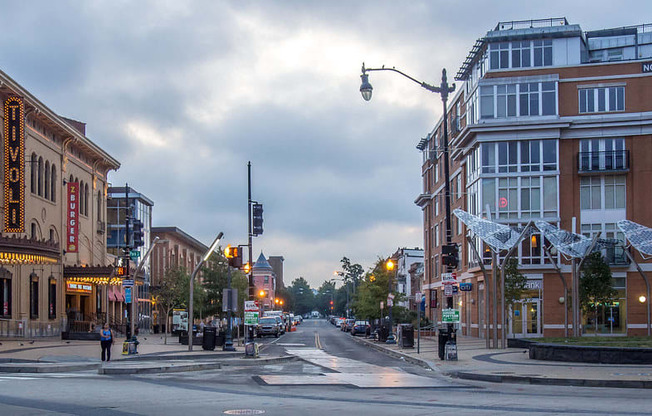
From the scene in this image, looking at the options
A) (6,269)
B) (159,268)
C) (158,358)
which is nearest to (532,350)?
(158,358)

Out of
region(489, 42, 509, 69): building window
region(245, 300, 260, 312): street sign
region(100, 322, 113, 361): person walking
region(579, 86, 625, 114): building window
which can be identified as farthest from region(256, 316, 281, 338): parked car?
region(100, 322, 113, 361): person walking

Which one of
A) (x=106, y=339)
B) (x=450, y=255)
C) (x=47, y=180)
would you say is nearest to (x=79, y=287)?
(x=47, y=180)

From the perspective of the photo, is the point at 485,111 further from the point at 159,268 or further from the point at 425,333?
the point at 159,268

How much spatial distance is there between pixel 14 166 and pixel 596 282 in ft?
112

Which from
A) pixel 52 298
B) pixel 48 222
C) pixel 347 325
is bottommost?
pixel 347 325

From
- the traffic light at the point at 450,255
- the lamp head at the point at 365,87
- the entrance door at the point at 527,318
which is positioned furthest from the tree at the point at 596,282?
the lamp head at the point at 365,87

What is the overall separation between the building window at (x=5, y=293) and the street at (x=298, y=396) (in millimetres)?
21851

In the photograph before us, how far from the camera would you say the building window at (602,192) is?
5281 cm

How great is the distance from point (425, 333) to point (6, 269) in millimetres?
28998

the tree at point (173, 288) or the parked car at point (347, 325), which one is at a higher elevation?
the tree at point (173, 288)

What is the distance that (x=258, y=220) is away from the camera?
34000 millimetres

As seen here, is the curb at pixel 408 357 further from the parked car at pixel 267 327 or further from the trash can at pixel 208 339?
the parked car at pixel 267 327

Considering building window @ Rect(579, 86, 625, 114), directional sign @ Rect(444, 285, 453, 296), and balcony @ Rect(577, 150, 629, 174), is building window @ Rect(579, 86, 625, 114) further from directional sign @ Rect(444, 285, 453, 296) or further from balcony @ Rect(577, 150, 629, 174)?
directional sign @ Rect(444, 285, 453, 296)

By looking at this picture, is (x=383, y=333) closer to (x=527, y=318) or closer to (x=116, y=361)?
(x=527, y=318)
